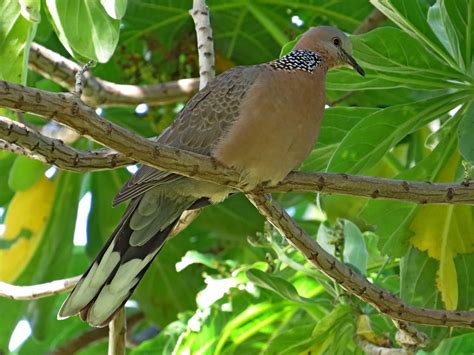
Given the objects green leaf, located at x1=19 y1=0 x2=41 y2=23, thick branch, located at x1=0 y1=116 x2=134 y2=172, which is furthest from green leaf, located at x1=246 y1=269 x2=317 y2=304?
green leaf, located at x1=19 y1=0 x2=41 y2=23

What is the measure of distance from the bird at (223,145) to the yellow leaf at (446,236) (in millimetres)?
531

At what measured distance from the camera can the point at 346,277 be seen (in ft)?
8.71

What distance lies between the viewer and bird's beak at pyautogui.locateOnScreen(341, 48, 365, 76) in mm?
2996

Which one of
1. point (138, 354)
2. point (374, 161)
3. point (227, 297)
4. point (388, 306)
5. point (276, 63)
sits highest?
point (276, 63)

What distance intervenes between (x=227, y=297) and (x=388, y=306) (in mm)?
938

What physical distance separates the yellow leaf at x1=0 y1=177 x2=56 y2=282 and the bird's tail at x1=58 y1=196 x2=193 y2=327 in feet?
3.47

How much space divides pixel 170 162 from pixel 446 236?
124 centimetres

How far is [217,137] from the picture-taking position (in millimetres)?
2803

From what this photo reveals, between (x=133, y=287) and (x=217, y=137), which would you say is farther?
(x=133, y=287)

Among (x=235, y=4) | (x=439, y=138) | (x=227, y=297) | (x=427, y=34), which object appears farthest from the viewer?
(x=235, y=4)

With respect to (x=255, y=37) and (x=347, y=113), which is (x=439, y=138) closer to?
(x=347, y=113)

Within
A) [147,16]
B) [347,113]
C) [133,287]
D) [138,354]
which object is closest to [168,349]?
[138,354]

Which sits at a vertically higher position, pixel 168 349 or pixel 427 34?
pixel 427 34

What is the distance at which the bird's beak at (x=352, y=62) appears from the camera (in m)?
3.00
